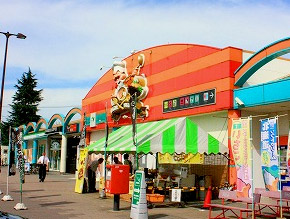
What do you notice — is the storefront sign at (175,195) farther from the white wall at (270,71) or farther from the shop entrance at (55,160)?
the shop entrance at (55,160)

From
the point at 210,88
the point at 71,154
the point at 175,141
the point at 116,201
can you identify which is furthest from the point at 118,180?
the point at 71,154

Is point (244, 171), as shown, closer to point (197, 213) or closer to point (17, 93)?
point (197, 213)

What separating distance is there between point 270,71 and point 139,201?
9.62 meters

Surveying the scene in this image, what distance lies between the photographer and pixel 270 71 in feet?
55.2

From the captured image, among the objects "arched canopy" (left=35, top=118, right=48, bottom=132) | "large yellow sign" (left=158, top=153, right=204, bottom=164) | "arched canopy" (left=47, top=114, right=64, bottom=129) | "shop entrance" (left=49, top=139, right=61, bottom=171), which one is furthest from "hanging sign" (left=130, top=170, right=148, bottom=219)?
"shop entrance" (left=49, top=139, right=61, bottom=171)

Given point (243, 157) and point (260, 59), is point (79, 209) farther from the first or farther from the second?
point (260, 59)

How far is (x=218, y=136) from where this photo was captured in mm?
16766

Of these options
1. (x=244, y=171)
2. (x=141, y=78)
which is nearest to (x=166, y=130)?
(x=244, y=171)

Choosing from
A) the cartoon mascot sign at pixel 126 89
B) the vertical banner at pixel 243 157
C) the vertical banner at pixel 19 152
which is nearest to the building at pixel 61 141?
the cartoon mascot sign at pixel 126 89

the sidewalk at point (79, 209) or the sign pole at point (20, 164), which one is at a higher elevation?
the sign pole at point (20, 164)


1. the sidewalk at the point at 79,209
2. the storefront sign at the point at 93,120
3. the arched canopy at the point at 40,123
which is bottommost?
the sidewalk at the point at 79,209

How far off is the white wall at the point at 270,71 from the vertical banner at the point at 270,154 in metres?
6.08

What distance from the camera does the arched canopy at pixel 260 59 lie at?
13930mm

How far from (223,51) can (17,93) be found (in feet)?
194
